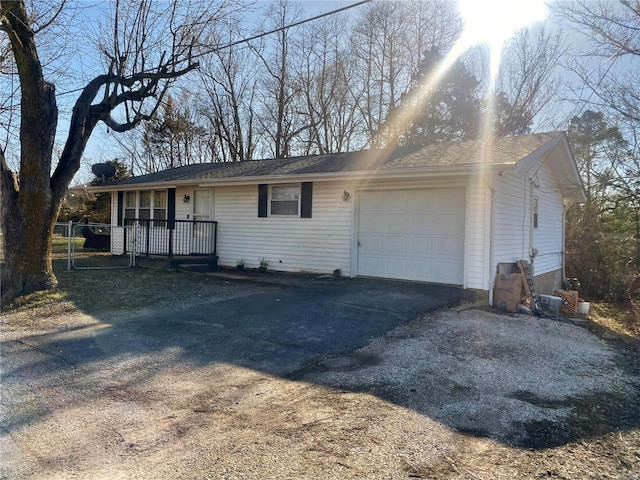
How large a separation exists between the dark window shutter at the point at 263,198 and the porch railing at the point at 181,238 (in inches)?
67.1

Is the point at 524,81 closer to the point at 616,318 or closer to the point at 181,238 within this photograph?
the point at 616,318

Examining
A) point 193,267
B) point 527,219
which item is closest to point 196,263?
point 193,267

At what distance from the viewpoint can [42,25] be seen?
8.16 m

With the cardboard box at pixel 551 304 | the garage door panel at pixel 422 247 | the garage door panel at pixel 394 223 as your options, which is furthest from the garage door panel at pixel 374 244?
the cardboard box at pixel 551 304

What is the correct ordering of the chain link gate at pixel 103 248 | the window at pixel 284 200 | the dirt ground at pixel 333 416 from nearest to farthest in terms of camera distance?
the dirt ground at pixel 333 416
the window at pixel 284 200
the chain link gate at pixel 103 248

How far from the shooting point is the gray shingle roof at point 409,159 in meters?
8.62

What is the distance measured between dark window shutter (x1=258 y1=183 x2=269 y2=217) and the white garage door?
9.05ft

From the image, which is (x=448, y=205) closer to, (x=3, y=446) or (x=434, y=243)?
(x=434, y=243)

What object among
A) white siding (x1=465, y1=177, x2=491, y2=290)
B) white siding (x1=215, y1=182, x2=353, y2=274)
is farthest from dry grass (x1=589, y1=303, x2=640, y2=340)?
white siding (x1=215, y1=182, x2=353, y2=274)

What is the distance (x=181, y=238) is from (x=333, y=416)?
34.2ft

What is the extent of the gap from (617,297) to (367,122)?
15.7m

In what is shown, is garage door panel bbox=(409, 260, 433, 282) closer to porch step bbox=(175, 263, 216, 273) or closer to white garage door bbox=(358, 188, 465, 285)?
white garage door bbox=(358, 188, 465, 285)

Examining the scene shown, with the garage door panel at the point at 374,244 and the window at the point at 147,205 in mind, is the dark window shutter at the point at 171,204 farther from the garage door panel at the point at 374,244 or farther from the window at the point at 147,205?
the garage door panel at the point at 374,244

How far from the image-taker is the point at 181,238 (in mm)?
Result: 12805
